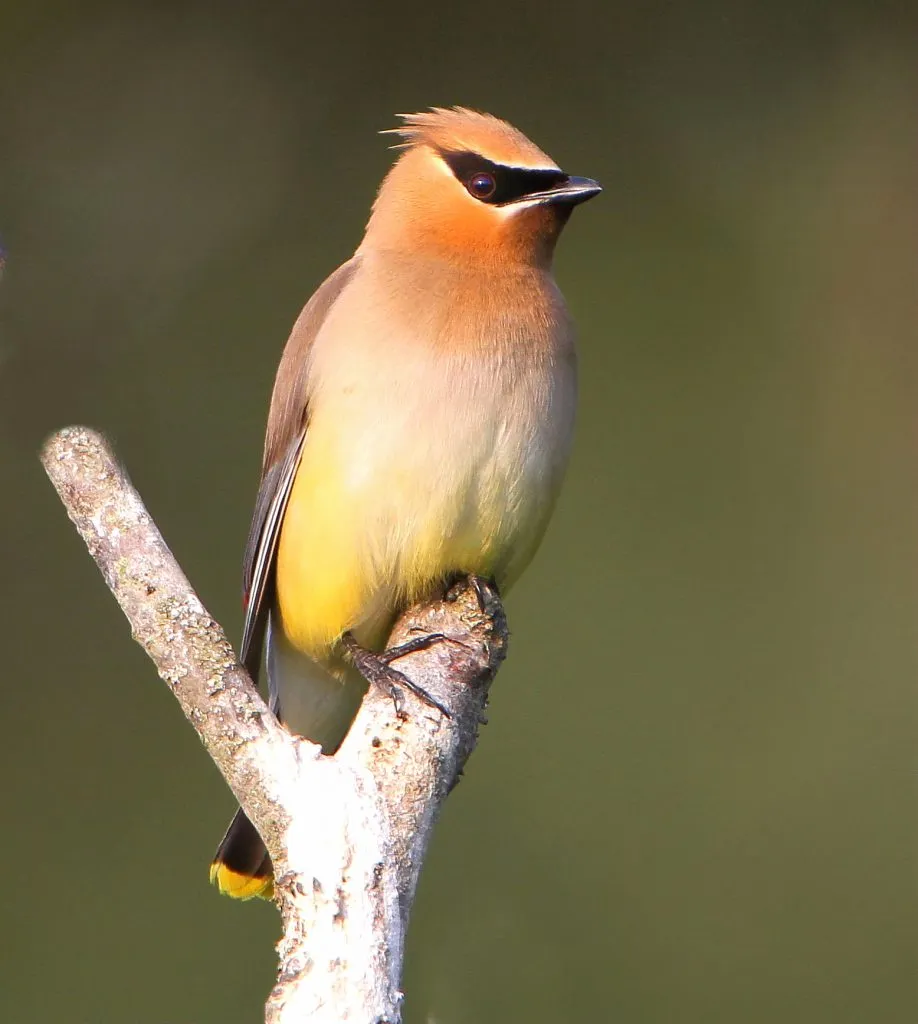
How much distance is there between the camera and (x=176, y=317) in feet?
18.2

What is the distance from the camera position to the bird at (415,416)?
3.09 metres

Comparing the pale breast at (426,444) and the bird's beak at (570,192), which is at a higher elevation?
the bird's beak at (570,192)

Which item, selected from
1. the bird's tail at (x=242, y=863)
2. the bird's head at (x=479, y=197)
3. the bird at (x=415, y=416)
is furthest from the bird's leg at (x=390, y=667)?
the bird's head at (x=479, y=197)

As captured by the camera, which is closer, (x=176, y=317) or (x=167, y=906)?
(x=167, y=906)

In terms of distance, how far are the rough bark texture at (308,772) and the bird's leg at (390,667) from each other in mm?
20

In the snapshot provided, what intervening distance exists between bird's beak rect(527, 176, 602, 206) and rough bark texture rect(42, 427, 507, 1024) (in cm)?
98

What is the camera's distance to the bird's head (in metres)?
3.28

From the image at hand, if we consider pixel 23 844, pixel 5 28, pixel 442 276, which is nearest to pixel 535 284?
pixel 442 276

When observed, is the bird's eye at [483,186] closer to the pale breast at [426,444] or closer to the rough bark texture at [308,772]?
the pale breast at [426,444]

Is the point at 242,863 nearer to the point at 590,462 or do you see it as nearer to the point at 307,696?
the point at 307,696

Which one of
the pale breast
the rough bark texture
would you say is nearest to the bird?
the pale breast

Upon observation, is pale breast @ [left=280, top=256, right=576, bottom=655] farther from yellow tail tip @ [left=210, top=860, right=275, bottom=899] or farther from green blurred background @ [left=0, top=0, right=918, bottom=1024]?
green blurred background @ [left=0, top=0, right=918, bottom=1024]

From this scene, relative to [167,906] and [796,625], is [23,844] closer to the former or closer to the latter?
[167,906]

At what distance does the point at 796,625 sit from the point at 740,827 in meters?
0.68
